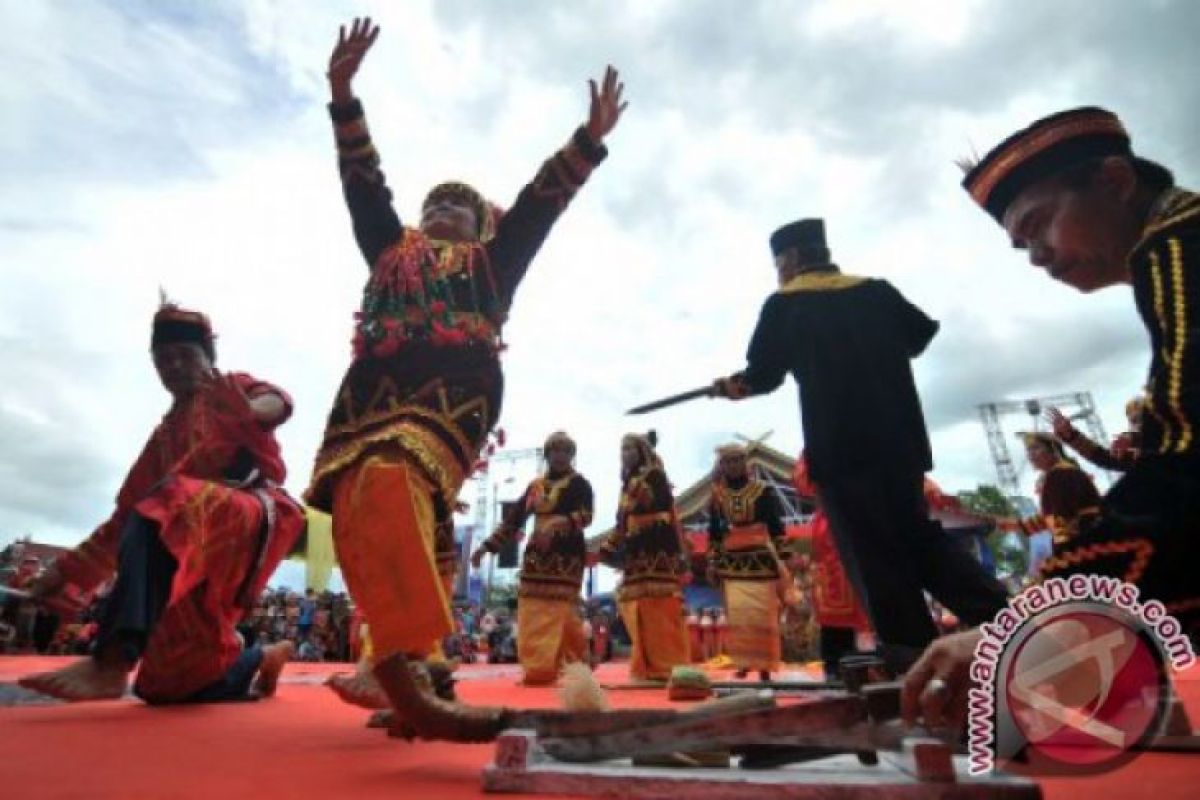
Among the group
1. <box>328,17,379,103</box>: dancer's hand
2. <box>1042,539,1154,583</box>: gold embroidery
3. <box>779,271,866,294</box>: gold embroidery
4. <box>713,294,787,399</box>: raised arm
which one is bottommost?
<box>1042,539,1154,583</box>: gold embroidery

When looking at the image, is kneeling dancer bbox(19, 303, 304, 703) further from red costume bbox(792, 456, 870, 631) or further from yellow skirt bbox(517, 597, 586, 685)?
red costume bbox(792, 456, 870, 631)

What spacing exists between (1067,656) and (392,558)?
4.96ft

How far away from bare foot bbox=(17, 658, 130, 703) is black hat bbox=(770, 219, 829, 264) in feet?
11.3

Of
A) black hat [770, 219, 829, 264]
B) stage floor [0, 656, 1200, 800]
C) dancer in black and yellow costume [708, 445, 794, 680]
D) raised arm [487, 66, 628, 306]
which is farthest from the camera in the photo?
dancer in black and yellow costume [708, 445, 794, 680]

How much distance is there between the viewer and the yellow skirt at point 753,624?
5.73 m

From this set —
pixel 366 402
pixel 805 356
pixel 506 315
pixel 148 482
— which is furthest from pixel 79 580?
pixel 805 356

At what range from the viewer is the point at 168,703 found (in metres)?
3.17

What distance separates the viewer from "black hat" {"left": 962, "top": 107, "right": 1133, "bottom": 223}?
4.89 feet

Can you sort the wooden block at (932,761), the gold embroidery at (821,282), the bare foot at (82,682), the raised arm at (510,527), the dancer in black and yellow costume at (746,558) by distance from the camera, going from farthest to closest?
1. the raised arm at (510,527)
2. the dancer in black and yellow costume at (746,558)
3. the gold embroidery at (821,282)
4. the bare foot at (82,682)
5. the wooden block at (932,761)

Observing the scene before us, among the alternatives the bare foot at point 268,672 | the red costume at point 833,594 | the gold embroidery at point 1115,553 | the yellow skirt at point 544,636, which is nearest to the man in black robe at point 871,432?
the gold embroidery at point 1115,553

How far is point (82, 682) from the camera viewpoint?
2.98 m

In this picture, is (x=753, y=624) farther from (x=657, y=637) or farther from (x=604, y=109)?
(x=604, y=109)

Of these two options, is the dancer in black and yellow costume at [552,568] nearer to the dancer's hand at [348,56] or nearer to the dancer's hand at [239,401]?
the dancer's hand at [239,401]

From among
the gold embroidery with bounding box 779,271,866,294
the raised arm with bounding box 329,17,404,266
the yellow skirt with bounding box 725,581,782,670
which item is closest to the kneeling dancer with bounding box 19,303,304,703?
the raised arm with bounding box 329,17,404,266
